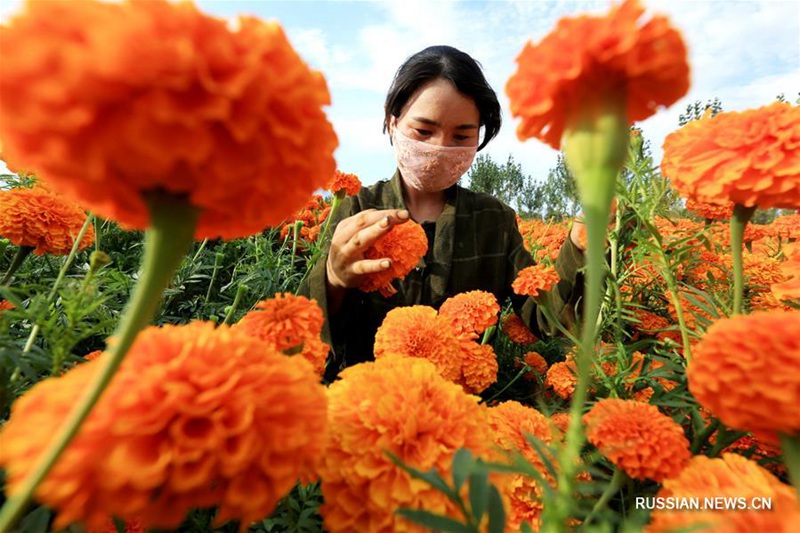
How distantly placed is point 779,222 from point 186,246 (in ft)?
6.13

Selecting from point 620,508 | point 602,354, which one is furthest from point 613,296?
point 620,508

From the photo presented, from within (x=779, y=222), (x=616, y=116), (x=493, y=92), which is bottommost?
(x=616, y=116)

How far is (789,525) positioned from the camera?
30 centimetres

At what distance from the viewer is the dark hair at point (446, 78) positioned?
166 centimetres

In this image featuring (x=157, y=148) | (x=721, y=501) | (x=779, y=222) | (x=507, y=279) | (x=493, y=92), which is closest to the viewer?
(x=157, y=148)

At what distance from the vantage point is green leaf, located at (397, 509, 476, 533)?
317 millimetres

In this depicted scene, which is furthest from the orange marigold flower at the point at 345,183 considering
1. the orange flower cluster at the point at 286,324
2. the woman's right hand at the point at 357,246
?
the orange flower cluster at the point at 286,324

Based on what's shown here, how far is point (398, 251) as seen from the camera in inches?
45.0

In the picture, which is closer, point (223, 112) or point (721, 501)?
point (223, 112)

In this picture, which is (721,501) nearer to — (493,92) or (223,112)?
(223,112)

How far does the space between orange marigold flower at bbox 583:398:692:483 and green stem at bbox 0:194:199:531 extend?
48cm

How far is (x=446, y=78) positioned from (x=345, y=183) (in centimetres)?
57

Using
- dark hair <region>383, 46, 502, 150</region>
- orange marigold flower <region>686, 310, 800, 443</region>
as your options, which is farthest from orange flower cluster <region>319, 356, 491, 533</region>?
dark hair <region>383, 46, 502, 150</region>

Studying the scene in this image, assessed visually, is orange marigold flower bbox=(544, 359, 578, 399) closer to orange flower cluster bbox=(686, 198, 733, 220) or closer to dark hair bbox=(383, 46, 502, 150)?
orange flower cluster bbox=(686, 198, 733, 220)
